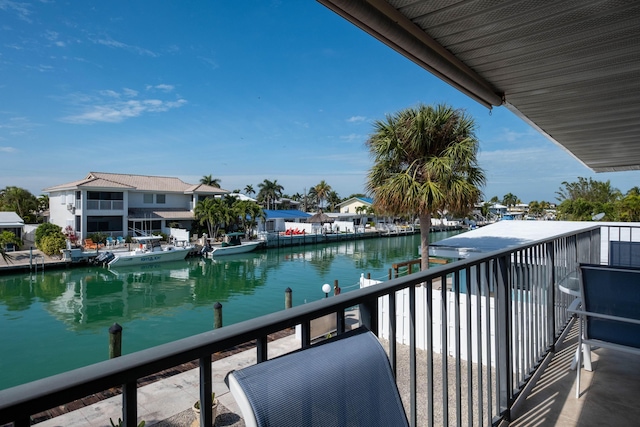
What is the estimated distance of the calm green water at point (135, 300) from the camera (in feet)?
34.9

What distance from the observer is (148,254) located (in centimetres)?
2245

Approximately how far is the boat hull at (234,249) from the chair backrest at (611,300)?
2525 cm

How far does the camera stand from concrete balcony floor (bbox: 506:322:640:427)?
6.70 feet

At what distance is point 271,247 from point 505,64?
1156 inches

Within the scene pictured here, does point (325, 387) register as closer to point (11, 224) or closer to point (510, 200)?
point (11, 224)

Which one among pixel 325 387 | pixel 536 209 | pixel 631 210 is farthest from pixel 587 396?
pixel 536 209

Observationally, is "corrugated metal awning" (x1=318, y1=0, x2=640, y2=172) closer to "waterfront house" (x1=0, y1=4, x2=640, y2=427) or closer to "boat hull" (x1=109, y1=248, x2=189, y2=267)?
"waterfront house" (x1=0, y1=4, x2=640, y2=427)

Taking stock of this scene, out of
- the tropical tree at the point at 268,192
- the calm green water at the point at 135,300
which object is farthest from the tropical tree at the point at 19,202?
the tropical tree at the point at 268,192

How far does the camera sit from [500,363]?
80.2 inches

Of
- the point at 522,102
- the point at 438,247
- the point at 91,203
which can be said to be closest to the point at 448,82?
the point at 522,102

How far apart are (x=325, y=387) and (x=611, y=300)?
2251mm

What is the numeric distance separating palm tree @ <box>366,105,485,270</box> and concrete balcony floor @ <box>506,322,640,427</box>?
6214 mm

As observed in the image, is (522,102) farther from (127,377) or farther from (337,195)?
(337,195)

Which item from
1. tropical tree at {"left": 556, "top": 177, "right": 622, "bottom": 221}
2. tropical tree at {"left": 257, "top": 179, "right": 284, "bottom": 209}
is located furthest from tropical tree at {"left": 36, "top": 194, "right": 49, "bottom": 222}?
tropical tree at {"left": 556, "top": 177, "right": 622, "bottom": 221}
